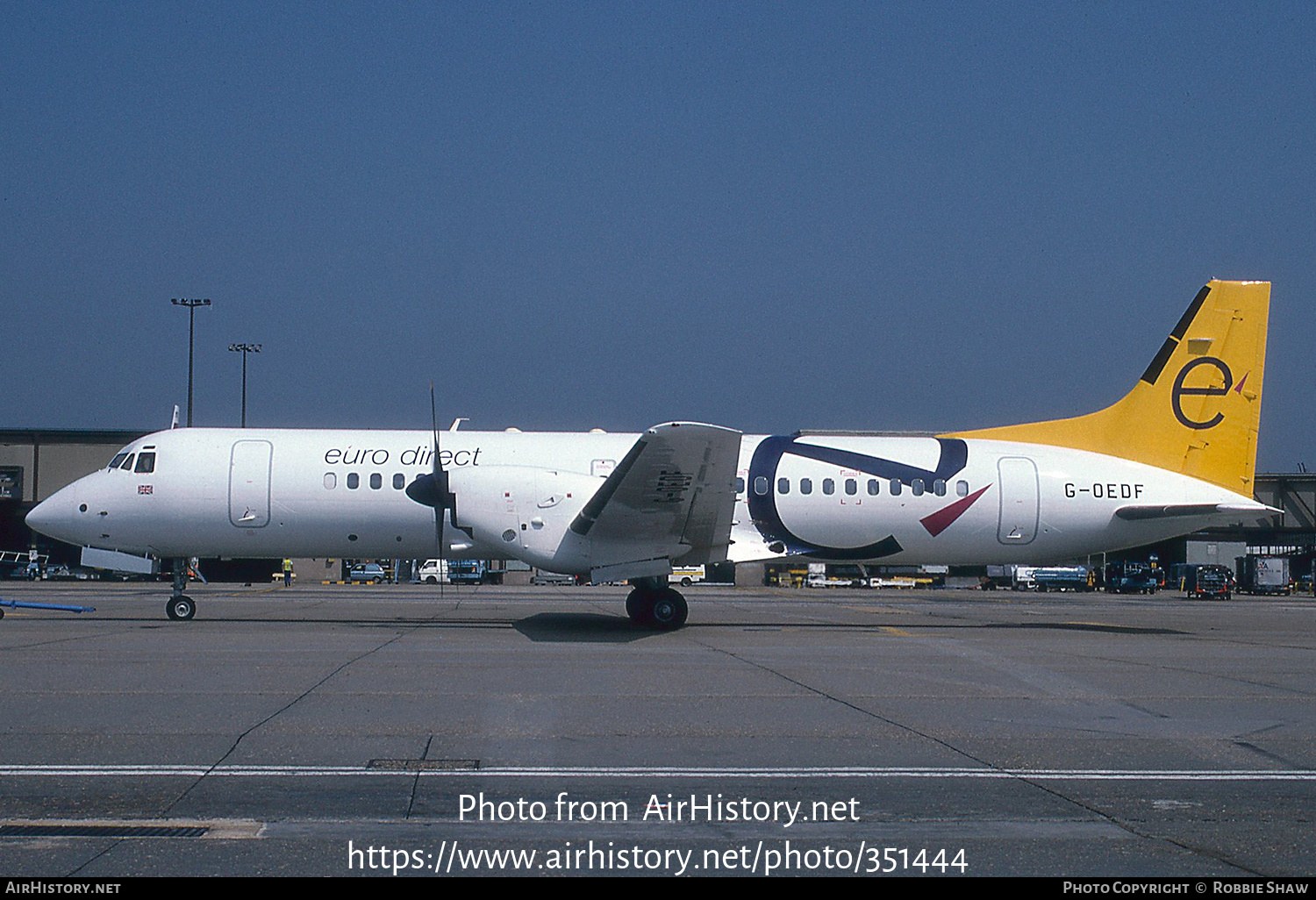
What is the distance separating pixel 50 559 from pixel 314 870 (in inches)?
2705

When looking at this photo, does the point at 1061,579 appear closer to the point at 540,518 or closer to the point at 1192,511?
the point at 1192,511

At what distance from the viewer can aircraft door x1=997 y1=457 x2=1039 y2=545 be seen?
829 inches

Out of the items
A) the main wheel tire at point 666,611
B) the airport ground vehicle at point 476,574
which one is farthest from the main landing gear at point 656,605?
the airport ground vehicle at point 476,574

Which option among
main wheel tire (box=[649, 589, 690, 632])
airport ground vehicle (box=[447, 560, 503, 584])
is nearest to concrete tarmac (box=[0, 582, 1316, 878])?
main wheel tire (box=[649, 589, 690, 632])

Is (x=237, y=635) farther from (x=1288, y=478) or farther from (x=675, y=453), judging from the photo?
(x=1288, y=478)

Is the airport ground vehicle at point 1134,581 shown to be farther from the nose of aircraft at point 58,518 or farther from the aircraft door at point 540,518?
the nose of aircraft at point 58,518

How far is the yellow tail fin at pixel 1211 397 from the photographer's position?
21.8 metres

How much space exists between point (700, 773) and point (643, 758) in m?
0.62

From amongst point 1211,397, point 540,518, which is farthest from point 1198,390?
point 540,518

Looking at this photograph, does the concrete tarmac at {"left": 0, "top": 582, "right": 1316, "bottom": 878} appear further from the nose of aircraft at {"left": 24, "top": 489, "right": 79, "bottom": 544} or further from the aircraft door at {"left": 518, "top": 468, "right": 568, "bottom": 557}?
the nose of aircraft at {"left": 24, "top": 489, "right": 79, "bottom": 544}

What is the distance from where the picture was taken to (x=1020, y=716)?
10.2 metres

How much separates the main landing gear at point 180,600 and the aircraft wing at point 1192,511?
17.8 meters

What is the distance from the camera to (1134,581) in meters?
55.5
